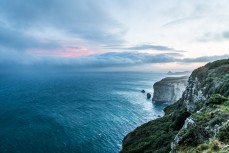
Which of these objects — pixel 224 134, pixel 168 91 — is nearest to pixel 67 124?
pixel 224 134

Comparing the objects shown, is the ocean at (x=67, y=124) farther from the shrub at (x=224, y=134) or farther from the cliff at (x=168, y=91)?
the shrub at (x=224, y=134)

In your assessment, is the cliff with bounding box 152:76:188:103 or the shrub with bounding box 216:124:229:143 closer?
the shrub with bounding box 216:124:229:143

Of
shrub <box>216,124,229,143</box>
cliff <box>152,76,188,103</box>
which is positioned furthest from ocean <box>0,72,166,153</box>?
shrub <box>216,124,229,143</box>

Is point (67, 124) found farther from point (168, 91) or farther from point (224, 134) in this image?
point (168, 91)

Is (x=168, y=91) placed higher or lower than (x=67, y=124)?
higher

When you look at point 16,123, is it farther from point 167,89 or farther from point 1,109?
point 167,89


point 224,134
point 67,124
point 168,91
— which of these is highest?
point 224,134

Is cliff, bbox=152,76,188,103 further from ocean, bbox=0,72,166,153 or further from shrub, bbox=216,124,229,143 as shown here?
shrub, bbox=216,124,229,143

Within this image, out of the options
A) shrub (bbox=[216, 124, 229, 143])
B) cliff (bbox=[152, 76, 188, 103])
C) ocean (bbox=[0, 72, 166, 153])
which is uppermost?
shrub (bbox=[216, 124, 229, 143])

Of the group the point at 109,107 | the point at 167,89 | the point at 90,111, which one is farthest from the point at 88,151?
the point at 167,89

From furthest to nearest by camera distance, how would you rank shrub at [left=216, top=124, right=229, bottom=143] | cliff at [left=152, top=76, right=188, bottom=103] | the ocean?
cliff at [left=152, top=76, right=188, bottom=103] → the ocean → shrub at [left=216, top=124, right=229, bottom=143]

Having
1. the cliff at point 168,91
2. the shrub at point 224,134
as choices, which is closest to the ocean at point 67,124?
the cliff at point 168,91
